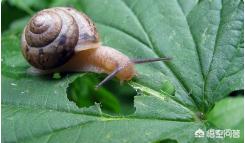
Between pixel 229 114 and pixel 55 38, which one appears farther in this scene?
pixel 229 114

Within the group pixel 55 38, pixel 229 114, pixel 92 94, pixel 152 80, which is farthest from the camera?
pixel 92 94

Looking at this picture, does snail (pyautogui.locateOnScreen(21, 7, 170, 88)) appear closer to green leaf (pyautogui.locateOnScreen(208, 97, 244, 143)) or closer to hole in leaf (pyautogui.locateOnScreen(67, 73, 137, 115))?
hole in leaf (pyautogui.locateOnScreen(67, 73, 137, 115))

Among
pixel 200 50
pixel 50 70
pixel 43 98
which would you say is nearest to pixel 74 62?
pixel 50 70

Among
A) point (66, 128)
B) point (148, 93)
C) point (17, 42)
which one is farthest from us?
point (17, 42)

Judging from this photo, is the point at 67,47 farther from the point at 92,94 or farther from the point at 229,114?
the point at 229,114

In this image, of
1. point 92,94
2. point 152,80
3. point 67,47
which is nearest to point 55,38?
point 67,47

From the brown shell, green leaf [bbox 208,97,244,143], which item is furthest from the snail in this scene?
green leaf [bbox 208,97,244,143]

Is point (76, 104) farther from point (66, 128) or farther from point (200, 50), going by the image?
point (200, 50)
